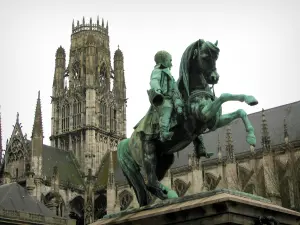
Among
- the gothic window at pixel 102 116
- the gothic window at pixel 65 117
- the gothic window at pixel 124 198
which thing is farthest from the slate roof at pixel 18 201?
the gothic window at pixel 65 117

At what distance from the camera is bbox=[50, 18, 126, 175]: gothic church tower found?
55.8 meters

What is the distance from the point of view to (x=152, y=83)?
5.77 m

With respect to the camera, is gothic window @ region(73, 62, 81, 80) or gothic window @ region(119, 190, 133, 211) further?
gothic window @ region(73, 62, 81, 80)

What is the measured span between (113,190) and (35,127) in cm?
972

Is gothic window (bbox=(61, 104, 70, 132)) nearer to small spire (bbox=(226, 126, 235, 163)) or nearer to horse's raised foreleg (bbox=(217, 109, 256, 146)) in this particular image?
small spire (bbox=(226, 126, 235, 163))

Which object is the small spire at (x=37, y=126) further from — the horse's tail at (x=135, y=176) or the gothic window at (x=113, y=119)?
the horse's tail at (x=135, y=176)

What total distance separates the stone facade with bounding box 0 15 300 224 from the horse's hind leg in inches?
1108

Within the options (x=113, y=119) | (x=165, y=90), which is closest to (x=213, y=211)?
(x=165, y=90)

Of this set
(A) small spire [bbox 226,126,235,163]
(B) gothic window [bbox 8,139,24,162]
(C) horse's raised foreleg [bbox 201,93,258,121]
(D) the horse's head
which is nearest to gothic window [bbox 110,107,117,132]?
(B) gothic window [bbox 8,139,24,162]

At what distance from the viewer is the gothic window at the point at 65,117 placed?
190ft

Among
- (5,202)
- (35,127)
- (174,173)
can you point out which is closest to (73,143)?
(35,127)

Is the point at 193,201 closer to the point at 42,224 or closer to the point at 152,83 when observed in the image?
the point at 152,83

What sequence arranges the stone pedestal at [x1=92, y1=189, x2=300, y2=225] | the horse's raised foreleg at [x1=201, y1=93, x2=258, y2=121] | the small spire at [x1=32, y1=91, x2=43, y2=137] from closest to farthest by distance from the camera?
the stone pedestal at [x1=92, y1=189, x2=300, y2=225]
the horse's raised foreleg at [x1=201, y1=93, x2=258, y2=121]
the small spire at [x1=32, y1=91, x2=43, y2=137]

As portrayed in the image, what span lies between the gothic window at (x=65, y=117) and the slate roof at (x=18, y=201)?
69.4ft
